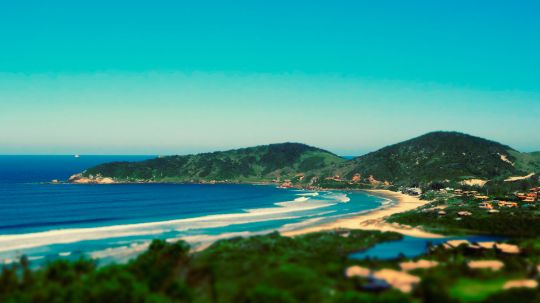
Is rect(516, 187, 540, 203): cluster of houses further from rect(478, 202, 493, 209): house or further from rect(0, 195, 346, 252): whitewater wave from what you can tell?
rect(0, 195, 346, 252): whitewater wave

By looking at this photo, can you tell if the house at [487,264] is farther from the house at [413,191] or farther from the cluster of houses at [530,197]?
the house at [413,191]

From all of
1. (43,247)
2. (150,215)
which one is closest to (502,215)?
(150,215)

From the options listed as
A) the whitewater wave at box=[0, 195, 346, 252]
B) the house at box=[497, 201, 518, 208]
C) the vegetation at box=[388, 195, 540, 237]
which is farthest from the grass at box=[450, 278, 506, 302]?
the house at box=[497, 201, 518, 208]

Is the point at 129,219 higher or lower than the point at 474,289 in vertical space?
lower

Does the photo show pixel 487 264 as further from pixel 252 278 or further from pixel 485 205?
pixel 485 205

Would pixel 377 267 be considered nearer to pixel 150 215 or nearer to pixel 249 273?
pixel 249 273

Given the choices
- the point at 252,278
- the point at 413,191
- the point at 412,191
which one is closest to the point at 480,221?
the point at 252,278
